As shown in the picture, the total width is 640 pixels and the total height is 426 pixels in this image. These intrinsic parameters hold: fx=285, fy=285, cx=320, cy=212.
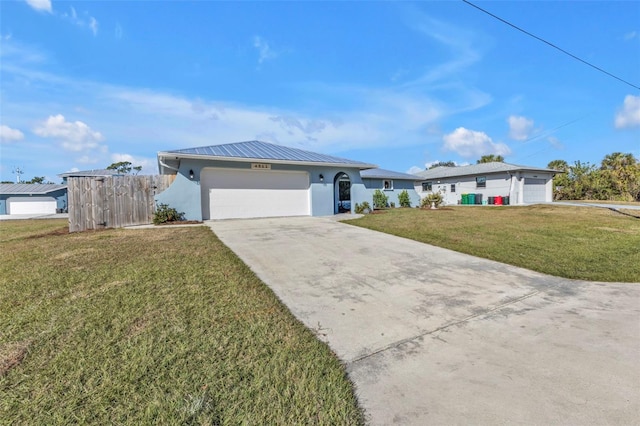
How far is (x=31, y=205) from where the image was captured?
103ft

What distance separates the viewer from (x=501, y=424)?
1.76 metres

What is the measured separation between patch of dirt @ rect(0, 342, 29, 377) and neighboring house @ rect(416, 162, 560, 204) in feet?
88.5

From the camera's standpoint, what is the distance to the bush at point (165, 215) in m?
11.6

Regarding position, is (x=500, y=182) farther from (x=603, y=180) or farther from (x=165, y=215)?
(x=165, y=215)

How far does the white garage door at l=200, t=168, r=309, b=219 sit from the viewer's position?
12.9 meters

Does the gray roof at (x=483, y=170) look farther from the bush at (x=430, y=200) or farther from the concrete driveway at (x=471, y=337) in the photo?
the concrete driveway at (x=471, y=337)

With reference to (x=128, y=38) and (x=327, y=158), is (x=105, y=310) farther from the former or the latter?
(x=327, y=158)

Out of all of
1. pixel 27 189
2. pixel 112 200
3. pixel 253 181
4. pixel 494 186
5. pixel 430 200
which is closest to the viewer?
pixel 112 200

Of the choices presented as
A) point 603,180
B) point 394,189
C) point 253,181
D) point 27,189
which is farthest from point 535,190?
point 27,189

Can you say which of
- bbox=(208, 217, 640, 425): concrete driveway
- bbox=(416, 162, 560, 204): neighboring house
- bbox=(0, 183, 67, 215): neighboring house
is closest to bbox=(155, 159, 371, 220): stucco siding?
bbox=(208, 217, 640, 425): concrete driveway

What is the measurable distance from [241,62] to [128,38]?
15.5 ft

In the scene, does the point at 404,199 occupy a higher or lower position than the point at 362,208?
higher

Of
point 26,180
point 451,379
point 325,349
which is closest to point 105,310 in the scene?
point 325,349

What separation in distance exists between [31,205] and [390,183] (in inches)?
1517
